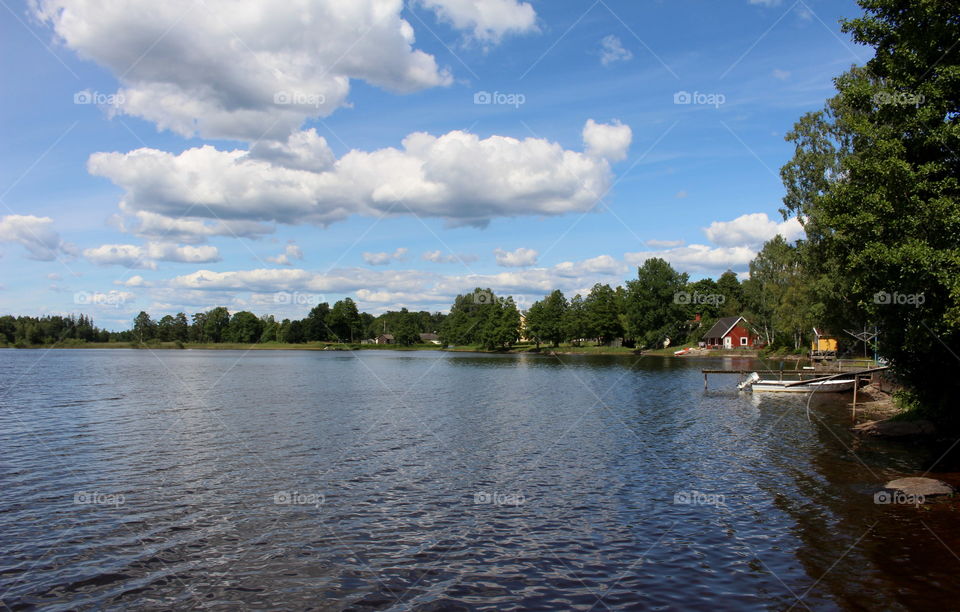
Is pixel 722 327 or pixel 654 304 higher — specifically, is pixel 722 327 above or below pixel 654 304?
below

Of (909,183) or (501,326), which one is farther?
(501,326)

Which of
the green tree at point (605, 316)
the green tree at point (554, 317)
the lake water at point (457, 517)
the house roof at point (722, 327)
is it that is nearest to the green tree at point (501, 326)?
the green tree at point (554, 317)

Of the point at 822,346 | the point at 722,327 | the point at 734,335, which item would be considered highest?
the point at 722,327

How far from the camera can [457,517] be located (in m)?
17.0

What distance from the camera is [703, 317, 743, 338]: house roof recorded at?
132m

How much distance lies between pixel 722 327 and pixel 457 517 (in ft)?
426

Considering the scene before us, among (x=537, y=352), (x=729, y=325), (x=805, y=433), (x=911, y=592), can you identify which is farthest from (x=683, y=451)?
(x=537, y=352)

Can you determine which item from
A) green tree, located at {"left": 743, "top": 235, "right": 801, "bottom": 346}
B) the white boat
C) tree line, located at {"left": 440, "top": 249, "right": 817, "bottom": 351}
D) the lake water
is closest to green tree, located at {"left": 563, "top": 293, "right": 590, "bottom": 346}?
tree line, located at {"left": 440, "top": 249, "right": 817, "bottom": 351}

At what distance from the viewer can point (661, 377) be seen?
2889 inches

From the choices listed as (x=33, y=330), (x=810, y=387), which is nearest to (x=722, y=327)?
(x=810, y=387)

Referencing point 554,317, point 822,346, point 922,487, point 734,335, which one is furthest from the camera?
Result: point 554,317

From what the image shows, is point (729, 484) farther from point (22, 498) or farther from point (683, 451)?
point (22, 498)

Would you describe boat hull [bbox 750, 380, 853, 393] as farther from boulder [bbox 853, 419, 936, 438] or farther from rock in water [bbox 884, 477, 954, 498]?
rock in water [bbox 884, 477, 954, 498]

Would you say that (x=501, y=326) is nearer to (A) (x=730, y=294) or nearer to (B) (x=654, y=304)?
(B) (x=654, y=304)
